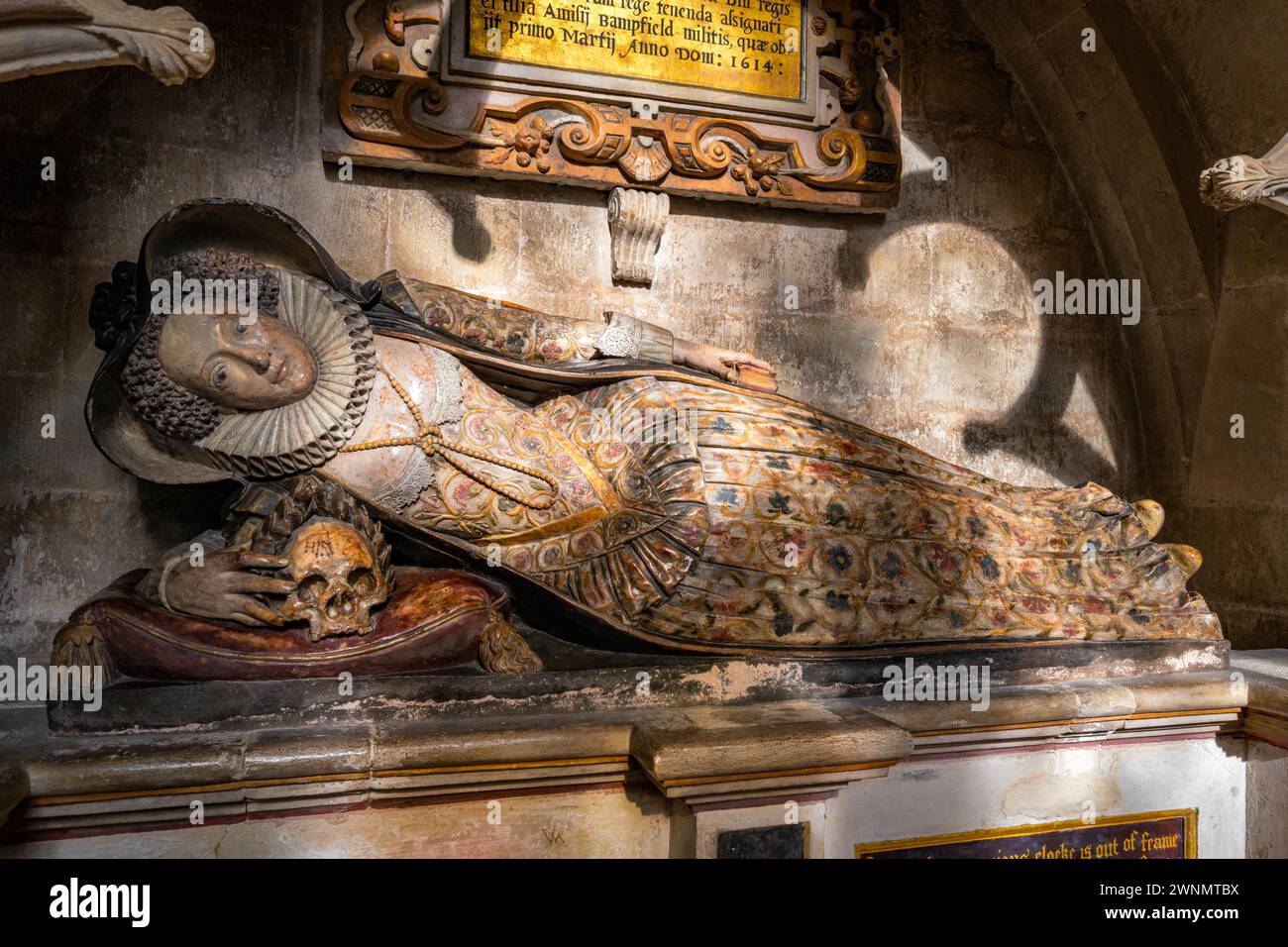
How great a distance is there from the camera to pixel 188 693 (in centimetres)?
212

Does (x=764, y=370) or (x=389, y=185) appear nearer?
(x=764, y=370)

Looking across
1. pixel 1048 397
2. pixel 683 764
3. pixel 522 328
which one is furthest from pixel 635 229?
pixel 683 764

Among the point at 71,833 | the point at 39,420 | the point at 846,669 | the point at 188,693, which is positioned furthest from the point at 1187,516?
the point at 39,420

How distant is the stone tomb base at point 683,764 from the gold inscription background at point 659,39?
219cm

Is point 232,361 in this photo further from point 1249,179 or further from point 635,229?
point 1249,179

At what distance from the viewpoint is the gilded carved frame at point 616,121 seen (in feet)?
10.5

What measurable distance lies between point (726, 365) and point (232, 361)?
4.69 ft

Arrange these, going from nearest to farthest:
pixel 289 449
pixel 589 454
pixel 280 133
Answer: pixel 289 449
pixel 589 454
pixel 280 133

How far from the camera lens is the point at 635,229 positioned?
138 inches

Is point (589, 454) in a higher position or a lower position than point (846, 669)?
higher

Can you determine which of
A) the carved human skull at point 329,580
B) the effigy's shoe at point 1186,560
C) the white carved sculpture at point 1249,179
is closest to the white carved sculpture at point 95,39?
the carved human skull at point 329,580

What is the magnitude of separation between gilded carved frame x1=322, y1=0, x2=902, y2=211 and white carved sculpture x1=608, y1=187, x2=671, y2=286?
60 mm

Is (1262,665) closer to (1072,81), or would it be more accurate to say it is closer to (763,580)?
(763,580)

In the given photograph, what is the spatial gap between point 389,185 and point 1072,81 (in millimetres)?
2749
